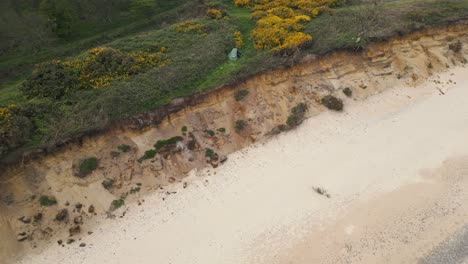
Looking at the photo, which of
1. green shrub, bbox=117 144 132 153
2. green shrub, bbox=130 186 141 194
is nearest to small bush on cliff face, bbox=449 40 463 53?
green shrub, bbox=117 144 132 153

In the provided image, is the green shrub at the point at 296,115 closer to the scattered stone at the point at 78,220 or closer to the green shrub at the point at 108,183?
the green shrub at the point at 108,183

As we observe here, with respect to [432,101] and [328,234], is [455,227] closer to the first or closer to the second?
[328,234]

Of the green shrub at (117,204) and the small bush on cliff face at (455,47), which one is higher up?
the small bush on cliff face at (455,47)

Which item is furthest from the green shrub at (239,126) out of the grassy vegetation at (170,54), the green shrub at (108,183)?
the green shrub at (108,183)

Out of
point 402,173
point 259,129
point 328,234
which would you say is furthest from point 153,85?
point 402,173

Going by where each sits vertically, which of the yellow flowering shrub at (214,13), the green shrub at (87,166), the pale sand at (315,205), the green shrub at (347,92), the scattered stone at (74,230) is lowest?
the pale sand at (315,205)

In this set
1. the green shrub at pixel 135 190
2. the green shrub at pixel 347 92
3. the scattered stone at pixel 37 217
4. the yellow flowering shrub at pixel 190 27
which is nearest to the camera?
the scattered stone at pixel 37 217

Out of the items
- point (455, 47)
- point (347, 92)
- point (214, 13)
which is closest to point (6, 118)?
point (214, 13)

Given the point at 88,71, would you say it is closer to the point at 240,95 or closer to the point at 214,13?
the point at 240,95
